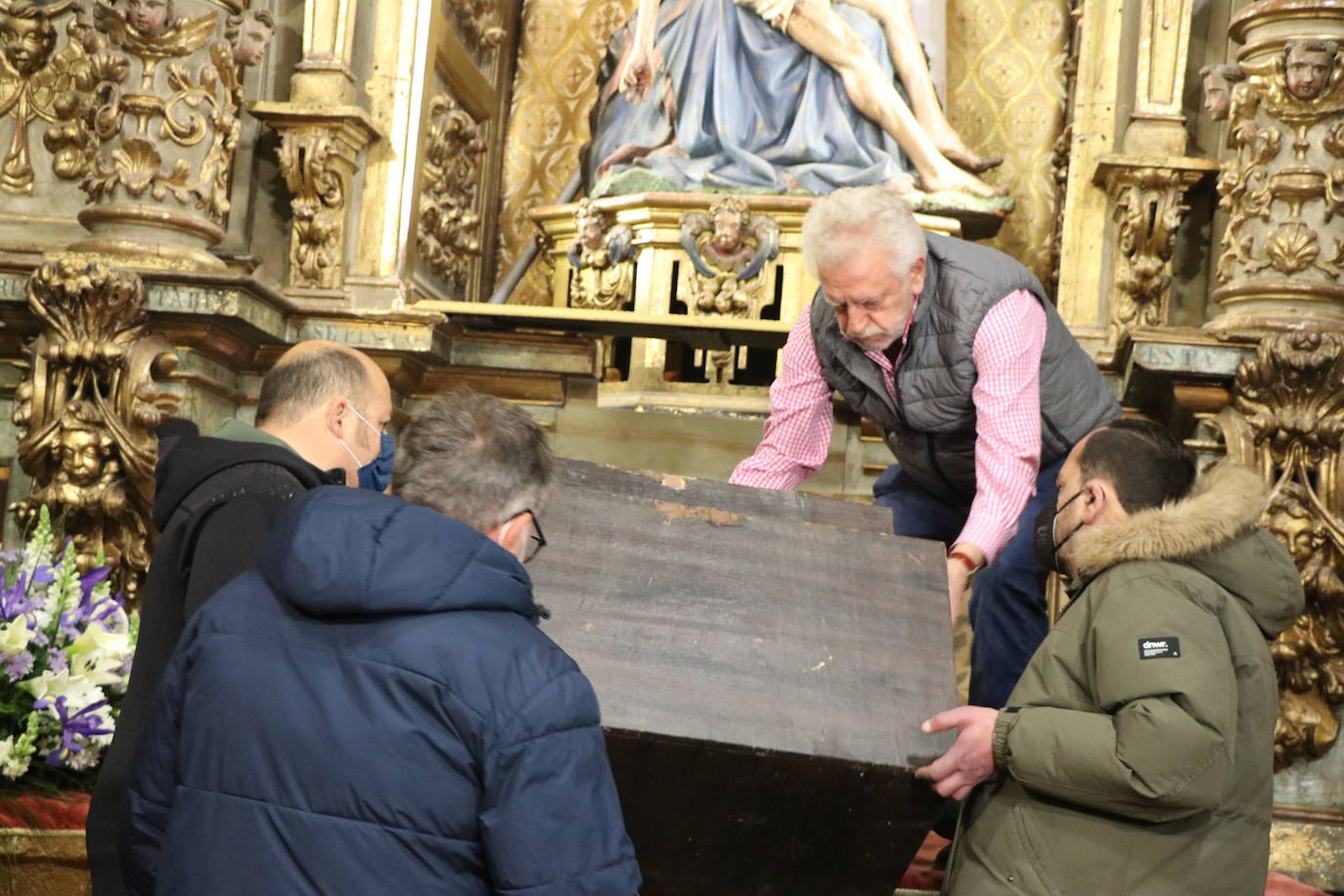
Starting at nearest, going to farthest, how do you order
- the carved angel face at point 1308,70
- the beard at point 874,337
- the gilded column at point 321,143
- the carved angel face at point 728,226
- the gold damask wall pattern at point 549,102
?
the beard at point 874,337, the carved angel face at point 1308,70, the gilded column at point 321,143, the carved angel face at point 728,226, the gold damask wall pattern at point 549,102

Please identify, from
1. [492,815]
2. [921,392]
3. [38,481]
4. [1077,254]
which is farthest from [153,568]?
[1077,254]

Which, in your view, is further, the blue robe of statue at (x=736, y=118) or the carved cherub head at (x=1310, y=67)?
the blue robe of statue at (x=736, y=118)

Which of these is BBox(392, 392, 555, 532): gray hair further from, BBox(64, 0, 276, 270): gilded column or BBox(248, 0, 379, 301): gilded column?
BBox(248, 0, 379, 301): gilded column

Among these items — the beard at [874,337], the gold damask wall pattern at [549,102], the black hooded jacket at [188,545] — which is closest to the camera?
the black hooded jacket at [188,545]

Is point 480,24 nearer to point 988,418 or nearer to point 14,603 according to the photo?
point 14,603

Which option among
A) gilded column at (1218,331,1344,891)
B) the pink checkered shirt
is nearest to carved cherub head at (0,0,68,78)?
the pink checkered shirt

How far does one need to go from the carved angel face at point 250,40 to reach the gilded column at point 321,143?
0.17 meters

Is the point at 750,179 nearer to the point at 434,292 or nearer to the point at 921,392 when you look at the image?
the point at 434,292

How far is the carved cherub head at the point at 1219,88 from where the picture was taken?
4.77 meters

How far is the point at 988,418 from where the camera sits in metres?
3.10

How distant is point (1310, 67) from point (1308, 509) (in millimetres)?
1167

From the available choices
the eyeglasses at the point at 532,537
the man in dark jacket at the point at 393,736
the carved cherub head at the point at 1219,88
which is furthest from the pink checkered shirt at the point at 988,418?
the carved cherub head at the point at 1219,88

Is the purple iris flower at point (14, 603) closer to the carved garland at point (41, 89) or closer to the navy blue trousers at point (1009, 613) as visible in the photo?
the navy blue trousers at point (1009, 613)

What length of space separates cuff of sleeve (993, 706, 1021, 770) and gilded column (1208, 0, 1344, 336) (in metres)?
2.25
